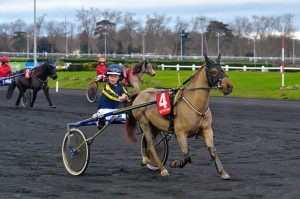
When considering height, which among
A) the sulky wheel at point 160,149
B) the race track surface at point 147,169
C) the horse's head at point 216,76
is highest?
the horse's head at point 216,76

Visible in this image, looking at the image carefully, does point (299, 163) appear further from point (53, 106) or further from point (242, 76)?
point (242, 76)

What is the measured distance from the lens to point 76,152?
948cm

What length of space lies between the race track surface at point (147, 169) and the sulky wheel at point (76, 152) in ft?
0.43

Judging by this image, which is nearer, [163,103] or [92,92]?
[163,103]

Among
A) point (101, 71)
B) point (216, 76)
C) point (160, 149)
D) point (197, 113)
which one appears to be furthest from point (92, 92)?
point (216, 76)

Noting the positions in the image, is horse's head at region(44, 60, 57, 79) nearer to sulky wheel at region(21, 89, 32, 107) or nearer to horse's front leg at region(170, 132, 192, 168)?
sulky wheel at region(21, 89, 32, 107)

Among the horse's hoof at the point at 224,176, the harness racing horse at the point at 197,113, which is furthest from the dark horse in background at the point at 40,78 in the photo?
the horse's hoof at the point at 224,176

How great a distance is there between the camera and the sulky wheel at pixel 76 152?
9328mm

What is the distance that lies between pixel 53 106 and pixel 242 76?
69.6ft

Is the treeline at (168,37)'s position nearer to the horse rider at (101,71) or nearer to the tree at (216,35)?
the tree at (216,35)

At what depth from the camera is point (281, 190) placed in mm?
7938

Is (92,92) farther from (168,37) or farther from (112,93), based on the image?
(168,37)

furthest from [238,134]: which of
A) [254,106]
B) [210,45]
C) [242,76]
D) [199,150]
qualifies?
[210,45]

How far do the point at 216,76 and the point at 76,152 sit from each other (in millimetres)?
2306
